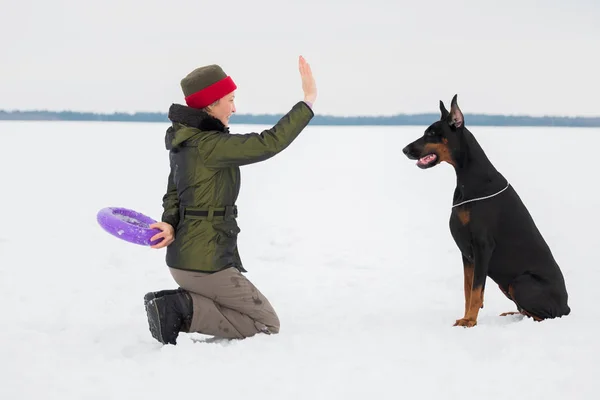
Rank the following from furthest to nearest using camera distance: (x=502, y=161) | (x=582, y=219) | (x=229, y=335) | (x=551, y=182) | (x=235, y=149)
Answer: (x=502, y=161) < (x=551, y=182) < (x=582, y=219) < (x=229, y=335) < (x=235, y=149)

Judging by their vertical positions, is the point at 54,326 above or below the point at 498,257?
below

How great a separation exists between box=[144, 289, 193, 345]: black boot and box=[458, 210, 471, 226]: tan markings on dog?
1859 mm

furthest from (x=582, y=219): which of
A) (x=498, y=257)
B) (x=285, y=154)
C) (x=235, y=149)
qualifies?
(x=285, y=154)

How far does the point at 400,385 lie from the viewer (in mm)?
3406

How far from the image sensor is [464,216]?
4.51 metres

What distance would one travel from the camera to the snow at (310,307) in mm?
3469

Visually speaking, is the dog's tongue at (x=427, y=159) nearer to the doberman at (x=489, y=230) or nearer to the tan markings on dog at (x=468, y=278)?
the doberman at (x=489, y=230)

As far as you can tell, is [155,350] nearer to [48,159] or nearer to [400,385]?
[400,385]

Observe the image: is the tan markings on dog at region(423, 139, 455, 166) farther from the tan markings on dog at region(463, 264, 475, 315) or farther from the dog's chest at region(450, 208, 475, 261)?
the tan markings on dog at region(463, 264, 475, 315)

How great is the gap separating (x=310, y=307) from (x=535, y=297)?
1.74 metres

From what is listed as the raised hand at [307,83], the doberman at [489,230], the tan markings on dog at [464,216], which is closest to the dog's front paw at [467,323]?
the doberman at [489,230]

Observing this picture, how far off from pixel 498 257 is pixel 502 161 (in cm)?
1396

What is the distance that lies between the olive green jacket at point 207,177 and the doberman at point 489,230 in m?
1.02

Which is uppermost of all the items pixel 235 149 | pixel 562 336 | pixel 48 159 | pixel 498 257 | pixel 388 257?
pixel 235 149
